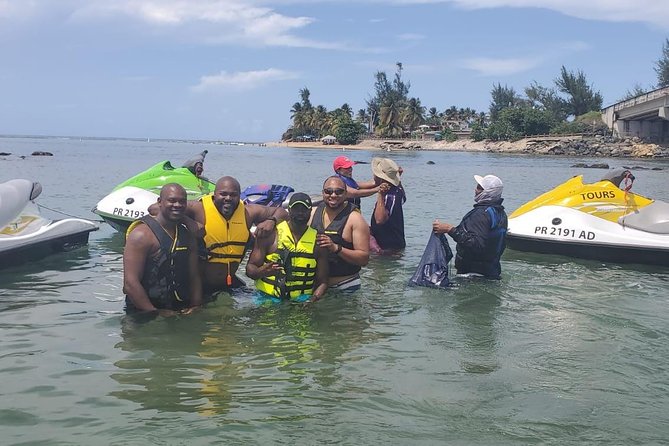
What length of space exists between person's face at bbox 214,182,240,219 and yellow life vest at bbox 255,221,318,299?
0.50m

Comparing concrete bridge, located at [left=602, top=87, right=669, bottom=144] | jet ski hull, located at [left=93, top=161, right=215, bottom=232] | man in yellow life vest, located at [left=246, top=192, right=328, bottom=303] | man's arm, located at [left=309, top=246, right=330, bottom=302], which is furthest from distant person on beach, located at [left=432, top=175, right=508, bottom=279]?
concrete bridge, located at [left=602, top=87, right=669, bottom=144]

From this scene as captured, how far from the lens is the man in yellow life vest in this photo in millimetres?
6363

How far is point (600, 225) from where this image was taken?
1041 cm

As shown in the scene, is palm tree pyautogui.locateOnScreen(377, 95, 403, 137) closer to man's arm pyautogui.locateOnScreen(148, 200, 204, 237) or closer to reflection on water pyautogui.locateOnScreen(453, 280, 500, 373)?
reflection on water pyautogui.locateOnScreen(453, 280, 500, 373)

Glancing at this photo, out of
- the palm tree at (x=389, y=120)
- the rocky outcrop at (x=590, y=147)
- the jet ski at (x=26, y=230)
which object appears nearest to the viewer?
the jet ski at (x=26, y=230)

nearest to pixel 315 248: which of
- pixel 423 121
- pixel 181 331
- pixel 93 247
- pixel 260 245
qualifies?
pixel 260 245

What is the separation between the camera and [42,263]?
977cm

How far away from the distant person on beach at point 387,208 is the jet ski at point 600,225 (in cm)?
213

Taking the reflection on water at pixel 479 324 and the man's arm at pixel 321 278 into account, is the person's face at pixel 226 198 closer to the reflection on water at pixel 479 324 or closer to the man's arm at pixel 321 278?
the man's arm at pixel 321 278

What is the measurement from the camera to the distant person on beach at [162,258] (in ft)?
19.1

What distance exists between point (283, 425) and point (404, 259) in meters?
6.21

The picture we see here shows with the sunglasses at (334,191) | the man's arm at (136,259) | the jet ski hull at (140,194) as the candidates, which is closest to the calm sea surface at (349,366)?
the man's arm at (136,259)

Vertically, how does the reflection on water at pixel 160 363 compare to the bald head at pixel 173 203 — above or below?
below

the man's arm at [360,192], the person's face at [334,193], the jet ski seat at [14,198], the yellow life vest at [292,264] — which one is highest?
the person's face at [334,193]
